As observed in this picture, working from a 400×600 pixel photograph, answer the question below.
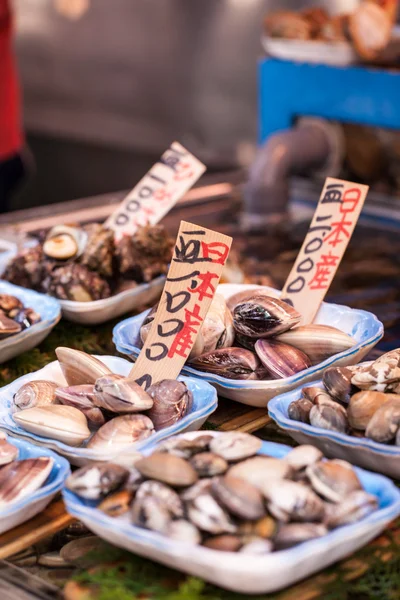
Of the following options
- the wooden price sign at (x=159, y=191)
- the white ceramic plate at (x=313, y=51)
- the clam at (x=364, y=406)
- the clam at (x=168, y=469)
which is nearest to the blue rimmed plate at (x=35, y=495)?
the clam at (x=168, y=469)

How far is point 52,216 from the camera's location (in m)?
2.45

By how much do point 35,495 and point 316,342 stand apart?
54 cm

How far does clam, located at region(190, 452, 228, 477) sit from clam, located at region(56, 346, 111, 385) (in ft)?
1.08

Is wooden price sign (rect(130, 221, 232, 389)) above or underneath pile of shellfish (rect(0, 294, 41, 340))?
above

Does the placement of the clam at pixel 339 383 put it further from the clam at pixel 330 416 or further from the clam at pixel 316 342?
the clam at pixel 316 342

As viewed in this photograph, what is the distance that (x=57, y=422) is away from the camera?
1145mm

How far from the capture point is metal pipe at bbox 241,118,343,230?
2561mm

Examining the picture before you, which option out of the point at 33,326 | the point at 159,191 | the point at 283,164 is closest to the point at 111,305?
the point at 33,326

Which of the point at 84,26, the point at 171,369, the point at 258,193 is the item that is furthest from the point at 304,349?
the point at 84,26

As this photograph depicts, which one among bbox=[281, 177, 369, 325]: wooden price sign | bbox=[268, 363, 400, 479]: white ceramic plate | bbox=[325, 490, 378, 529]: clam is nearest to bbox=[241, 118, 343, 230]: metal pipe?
bbox=[281, 177, 369, 325]: wooden price sign

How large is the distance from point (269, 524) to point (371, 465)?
265 millimetres

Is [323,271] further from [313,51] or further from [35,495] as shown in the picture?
[313,51]

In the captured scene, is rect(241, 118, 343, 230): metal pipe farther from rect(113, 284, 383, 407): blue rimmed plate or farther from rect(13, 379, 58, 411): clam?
rect(13, 379, 58, 411): clam

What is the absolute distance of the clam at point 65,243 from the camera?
1752mm
